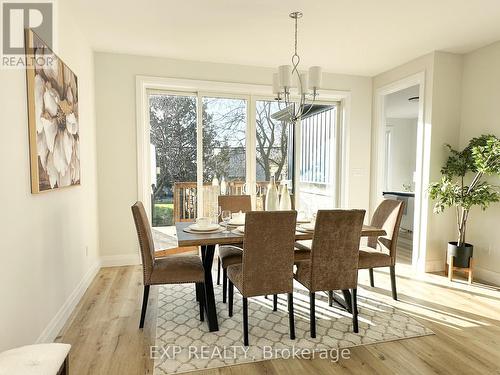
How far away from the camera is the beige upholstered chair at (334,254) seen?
2305 millimetres

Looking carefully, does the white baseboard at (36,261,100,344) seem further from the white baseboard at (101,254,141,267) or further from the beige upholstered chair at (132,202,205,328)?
the beige upholstered chair at (132,202,205,328)

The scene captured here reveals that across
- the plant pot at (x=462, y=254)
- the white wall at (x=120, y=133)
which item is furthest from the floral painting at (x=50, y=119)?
the plant pot at (x=462, y=254)

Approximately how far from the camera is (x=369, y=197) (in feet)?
16.3

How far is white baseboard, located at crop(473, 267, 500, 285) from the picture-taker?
3588mm

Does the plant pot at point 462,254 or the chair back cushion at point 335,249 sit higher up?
the chair back cushion at point 335,249

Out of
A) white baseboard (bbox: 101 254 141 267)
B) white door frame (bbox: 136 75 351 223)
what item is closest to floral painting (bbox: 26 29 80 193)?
white door frame (bbox: 136 75 351 223)

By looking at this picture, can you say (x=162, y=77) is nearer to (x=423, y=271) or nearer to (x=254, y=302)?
(x=254, y=302)

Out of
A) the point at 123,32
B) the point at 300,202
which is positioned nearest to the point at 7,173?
the point at 123,32

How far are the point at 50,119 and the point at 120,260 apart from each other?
7.51 ft

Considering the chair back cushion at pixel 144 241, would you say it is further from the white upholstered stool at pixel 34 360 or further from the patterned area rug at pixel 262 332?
the white upholstered stool at pixel 34 360

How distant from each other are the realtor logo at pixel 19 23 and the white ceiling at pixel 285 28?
1.86 feet

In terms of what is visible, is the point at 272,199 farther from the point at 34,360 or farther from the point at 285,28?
the point at 34,360

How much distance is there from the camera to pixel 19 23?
6.33 ft

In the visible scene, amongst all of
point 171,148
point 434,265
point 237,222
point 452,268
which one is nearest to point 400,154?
point 434,265
